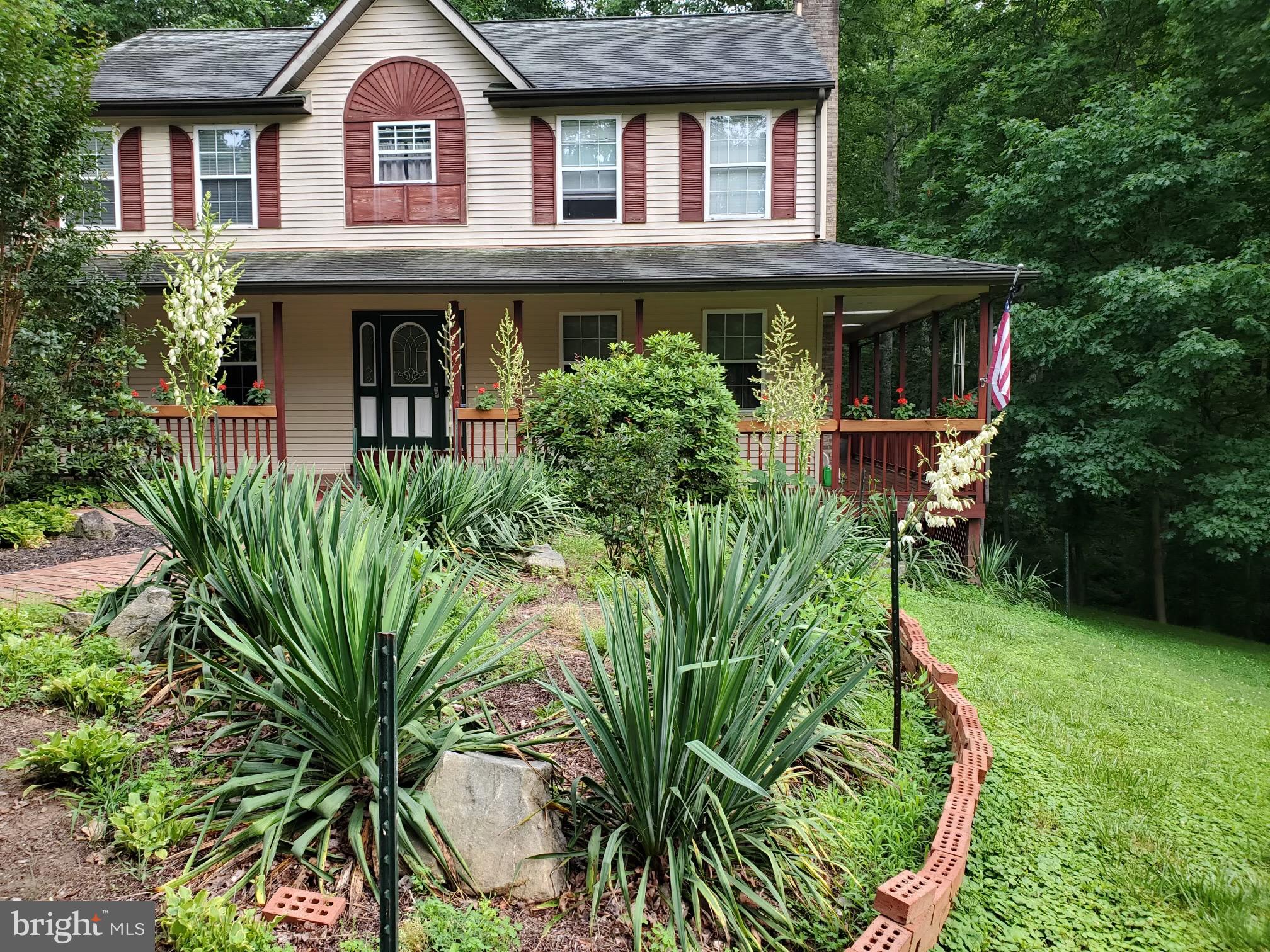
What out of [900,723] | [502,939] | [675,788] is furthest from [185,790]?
[900,723]

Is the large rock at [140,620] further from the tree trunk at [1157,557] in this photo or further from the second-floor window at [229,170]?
the tree trunk at [1157,557]

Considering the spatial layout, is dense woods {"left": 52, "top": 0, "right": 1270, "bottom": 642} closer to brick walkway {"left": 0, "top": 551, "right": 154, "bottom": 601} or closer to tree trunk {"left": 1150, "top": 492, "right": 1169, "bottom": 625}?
tree trunk {"left": 1150, "top": 492, "right": 1169, "bottom": 625}

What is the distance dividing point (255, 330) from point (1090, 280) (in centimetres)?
1419

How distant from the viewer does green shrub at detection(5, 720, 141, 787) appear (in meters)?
2.84

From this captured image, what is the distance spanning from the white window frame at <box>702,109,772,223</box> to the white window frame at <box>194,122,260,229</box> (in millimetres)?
7443

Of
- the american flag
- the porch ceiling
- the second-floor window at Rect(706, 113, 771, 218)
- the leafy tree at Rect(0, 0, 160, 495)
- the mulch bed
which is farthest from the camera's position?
the second-floor window at Rect(706, 113, 771, 218)

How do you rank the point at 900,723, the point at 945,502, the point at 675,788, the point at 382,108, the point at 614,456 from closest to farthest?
the point at 675,788 → the point at 945,502 → the point at 900,723 → the point at 614,456 → the point at 382,108

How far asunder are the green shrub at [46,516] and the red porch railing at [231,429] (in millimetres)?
1909

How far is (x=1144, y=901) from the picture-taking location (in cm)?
284

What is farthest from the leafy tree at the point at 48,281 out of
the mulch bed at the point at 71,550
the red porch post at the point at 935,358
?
the red porch post at the point at 935,358

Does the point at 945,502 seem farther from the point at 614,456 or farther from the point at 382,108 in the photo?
the point at 382,108

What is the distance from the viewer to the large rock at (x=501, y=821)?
8.55 ft

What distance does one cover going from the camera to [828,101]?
1351cm

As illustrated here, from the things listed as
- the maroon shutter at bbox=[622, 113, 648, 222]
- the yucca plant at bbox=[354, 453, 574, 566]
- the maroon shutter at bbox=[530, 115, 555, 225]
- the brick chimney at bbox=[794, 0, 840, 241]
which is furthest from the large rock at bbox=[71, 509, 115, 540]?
the brick chimney at bbox=[794, 0, 840, 241]
